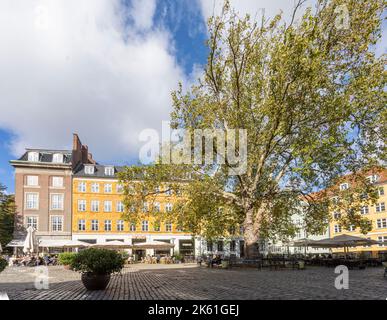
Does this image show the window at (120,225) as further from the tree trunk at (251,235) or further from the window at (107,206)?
the tree trunk at (251,235)

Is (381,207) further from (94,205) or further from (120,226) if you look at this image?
(94,205)

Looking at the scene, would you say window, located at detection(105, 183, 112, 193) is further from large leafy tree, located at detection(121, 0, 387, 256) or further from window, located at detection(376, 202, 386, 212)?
window, located at detection(376, 202, 386, 212)

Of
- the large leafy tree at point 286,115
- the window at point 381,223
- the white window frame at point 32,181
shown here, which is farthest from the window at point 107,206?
the window at point 381,223

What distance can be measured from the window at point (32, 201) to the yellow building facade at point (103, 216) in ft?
14.6

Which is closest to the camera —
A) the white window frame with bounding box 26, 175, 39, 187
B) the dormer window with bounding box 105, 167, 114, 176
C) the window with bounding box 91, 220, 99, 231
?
the white window frame with bounding box 26, 175, 39, 187

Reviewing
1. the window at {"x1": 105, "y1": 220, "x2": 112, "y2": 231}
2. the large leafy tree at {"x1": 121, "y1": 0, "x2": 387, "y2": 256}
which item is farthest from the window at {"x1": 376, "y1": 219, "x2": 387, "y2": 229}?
the window at {"x1": 105, "y1": 220, "x2": 112, "y2": 231}

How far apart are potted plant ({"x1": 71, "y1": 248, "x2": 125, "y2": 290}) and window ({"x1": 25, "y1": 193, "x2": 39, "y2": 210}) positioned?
37.5 meters

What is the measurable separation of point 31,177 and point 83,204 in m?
7.24

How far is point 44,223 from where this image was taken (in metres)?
47.4

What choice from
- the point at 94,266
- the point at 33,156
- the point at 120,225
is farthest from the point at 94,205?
the point at 94,266

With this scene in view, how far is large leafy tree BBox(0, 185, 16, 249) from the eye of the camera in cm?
4597
